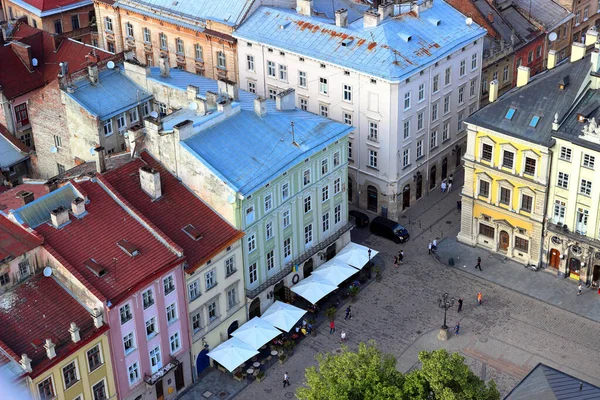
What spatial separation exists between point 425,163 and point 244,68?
2364cm

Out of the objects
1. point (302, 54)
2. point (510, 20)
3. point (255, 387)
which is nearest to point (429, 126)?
point (302, 54)

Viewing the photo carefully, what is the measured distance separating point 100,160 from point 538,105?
4136 centimetres

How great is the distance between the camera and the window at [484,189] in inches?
3784

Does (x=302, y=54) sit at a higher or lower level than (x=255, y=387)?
higher

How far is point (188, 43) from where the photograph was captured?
380 ft

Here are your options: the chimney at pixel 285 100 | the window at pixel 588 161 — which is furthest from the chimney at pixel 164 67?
the window at pixel 588 161

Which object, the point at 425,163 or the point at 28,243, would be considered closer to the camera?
the point at 28,243

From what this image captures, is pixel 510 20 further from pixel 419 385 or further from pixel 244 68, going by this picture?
pixel 419 385

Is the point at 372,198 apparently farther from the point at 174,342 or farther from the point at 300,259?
the point at 174,342

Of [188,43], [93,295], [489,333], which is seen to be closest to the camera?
[93,295]

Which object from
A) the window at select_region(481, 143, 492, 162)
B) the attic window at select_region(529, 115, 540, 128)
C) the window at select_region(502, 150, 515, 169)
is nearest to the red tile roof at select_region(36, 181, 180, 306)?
the window at select_region(481, 143, 492, 162)

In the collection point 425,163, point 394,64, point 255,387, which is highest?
point 394,64

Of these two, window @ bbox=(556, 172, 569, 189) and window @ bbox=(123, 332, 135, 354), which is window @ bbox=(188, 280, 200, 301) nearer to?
window @ bbox=(123, 332, 135, 354)

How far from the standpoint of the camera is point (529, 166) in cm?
9181
